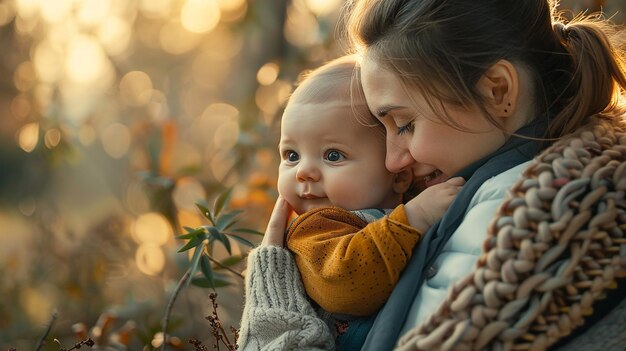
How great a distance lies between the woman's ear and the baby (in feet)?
0.60

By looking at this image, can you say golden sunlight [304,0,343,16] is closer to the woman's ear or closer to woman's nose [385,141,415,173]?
woman's nose [385,141,415,173]

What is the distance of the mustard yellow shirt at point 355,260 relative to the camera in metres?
1.73

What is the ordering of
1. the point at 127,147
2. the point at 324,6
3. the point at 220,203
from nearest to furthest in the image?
the point at 220,203
the point at 324,6
the point at 127,147

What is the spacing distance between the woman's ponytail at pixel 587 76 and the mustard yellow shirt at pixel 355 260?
1.27 ft

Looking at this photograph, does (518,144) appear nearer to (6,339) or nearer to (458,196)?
(458,196)

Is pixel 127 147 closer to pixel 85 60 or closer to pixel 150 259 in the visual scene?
pixel 85 60

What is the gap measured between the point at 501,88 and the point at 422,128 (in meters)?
0.19

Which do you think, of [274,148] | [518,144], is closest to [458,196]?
[518,144]

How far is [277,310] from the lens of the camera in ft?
6.05

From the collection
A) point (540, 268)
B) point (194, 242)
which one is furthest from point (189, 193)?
point (540, 268)

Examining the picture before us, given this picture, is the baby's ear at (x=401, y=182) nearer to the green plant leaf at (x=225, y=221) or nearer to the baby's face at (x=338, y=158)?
the baby's face at (x=338, y=158)

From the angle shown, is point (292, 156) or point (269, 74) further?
point (269, 74)

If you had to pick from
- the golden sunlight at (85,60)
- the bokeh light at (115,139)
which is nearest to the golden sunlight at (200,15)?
the golden sunlight at (85,60)

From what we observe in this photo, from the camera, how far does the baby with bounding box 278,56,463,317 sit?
1.75 metres
